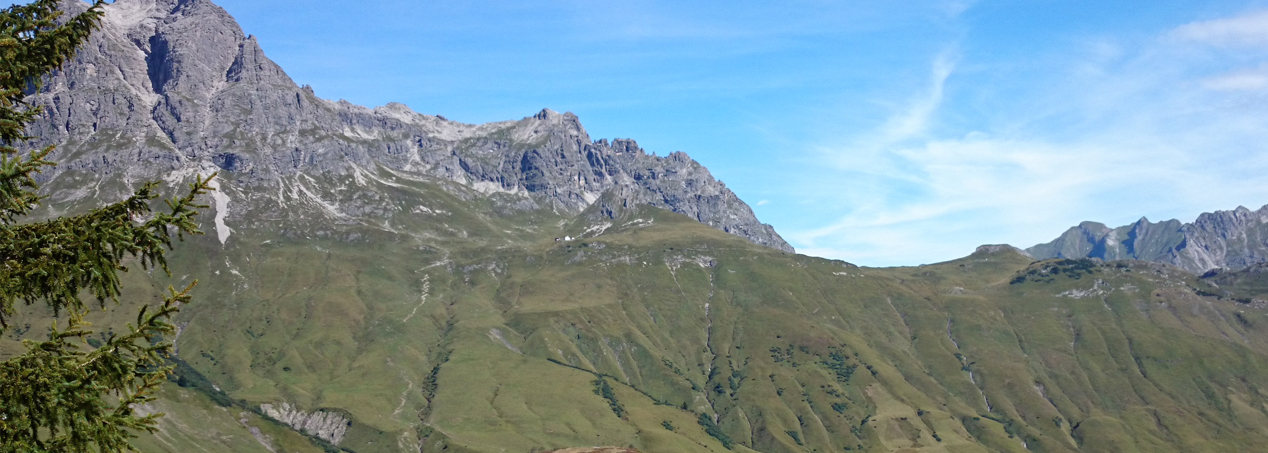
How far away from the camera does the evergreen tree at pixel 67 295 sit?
19.3 m

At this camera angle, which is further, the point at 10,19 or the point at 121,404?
the point at 10,19

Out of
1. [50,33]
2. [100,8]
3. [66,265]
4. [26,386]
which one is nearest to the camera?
[26,386]

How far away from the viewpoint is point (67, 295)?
2066 centimetres

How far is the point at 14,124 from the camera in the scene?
70.8ft

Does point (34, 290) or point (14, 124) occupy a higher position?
point (14, 124)

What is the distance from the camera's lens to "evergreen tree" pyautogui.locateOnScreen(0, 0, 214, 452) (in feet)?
63.5

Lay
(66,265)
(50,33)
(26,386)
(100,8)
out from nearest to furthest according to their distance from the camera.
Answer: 1. (26,386)
2. (66,265)
3. (50,33)
4. (100,8)

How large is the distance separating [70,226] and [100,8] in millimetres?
7602

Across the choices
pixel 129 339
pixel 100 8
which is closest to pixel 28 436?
pixel 129 339

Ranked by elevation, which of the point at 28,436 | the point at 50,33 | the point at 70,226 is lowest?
the point at 28,436

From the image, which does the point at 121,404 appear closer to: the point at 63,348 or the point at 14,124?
the point at 63,348

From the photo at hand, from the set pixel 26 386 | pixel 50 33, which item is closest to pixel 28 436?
pixel 26 386

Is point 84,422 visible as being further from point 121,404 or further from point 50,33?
point 50,33

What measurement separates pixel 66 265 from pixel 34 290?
1.09 meters
